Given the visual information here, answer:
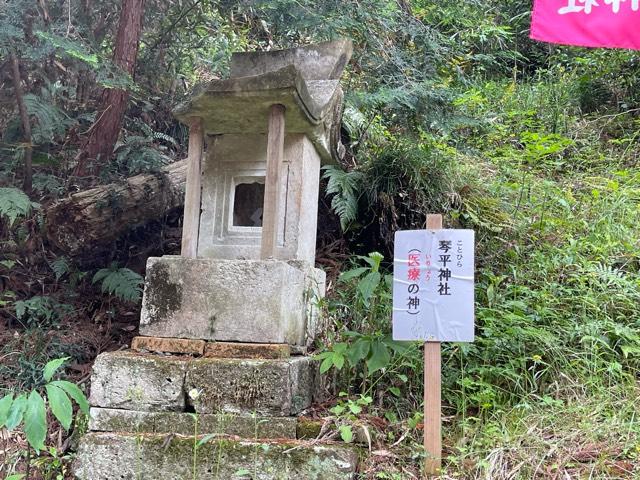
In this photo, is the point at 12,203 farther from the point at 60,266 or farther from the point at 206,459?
Answer: the point at 206,459

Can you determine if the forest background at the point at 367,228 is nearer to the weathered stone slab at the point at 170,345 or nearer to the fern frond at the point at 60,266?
the fern frond at the point at 60,266

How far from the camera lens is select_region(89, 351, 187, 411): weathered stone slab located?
2.85 metres

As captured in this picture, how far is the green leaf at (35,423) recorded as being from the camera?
1.82 meters

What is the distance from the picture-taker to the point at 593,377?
3.21 meters

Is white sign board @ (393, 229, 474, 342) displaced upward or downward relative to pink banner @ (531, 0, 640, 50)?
downward

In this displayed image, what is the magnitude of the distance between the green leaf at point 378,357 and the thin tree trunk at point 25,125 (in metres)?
3.47

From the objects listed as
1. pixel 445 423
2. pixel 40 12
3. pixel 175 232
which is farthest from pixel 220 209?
pixel 40 12

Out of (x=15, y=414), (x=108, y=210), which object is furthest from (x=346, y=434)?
(x=108, y=210)

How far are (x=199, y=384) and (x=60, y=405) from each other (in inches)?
39.1

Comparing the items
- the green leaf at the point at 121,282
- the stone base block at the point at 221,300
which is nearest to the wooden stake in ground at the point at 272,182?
the stone base block at the point at 221,300

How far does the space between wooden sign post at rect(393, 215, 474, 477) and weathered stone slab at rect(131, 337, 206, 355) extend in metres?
1.14

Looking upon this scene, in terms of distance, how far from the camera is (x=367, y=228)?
15.8ft

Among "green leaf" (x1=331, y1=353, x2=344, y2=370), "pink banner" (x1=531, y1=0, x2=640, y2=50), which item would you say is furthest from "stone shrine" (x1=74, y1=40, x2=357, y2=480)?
"pink banner" (x1=531, y1=0, x2=640, y2=50)

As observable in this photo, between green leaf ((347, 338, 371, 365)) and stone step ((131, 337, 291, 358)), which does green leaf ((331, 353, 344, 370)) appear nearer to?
green leaf ((347, 338, 371, 365))
